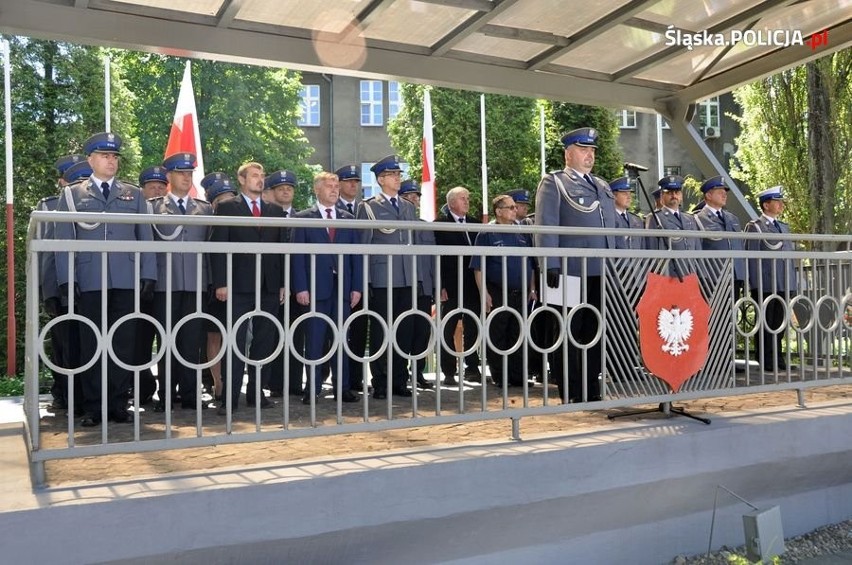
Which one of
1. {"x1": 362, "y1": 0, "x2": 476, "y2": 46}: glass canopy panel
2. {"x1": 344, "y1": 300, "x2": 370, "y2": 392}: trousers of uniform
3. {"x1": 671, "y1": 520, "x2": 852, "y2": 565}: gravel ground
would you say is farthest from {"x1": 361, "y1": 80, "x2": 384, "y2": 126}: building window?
{"x1": 671, "y1": 520, "x2": 852, "y2": 565}: gravel ground

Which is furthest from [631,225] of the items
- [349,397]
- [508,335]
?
[349,397]

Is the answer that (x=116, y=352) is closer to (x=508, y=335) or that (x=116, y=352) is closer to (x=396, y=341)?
(x=396, y=341)

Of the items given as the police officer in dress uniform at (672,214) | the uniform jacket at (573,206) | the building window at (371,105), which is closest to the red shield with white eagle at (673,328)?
the uniform jacket at (573,206)

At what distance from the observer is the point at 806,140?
14688 mm

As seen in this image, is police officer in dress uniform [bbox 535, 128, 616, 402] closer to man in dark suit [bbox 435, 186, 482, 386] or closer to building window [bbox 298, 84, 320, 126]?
man in dark suit [bbox 435, 186, 482, 386]

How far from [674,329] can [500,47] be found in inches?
143

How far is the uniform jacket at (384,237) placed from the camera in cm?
620

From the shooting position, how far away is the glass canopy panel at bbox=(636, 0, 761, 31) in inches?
271

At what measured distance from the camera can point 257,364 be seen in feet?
12.4

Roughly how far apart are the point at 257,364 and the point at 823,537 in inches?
149

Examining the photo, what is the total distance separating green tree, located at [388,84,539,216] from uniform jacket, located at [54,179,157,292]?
910 inches

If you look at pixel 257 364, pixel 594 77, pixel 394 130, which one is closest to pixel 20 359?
pixel 594 77

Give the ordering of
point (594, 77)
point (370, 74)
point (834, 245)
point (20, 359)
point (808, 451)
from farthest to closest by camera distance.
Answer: point (20, 359), point (834, 245), point (594, 77), point (370, 74), point (808, 451)

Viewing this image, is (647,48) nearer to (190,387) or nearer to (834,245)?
(190,387)
